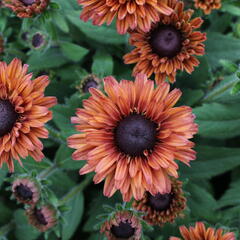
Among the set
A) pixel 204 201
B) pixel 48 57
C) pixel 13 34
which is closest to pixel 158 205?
pixel 204 201

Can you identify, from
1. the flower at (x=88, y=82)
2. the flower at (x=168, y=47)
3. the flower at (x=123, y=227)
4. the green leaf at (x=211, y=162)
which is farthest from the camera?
the green leaf at (x=211, y=162)

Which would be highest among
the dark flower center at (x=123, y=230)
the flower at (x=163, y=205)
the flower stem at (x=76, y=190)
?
the flower at (x=163, y=205)

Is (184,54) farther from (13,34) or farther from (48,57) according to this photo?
(13,34)

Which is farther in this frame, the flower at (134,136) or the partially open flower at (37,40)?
the partially open flower at (37,40)

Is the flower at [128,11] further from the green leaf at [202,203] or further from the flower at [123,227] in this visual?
the green leaf at [202,203]

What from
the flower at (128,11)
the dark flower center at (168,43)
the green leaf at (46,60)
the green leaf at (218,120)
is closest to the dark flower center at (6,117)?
the flower at (128,11)

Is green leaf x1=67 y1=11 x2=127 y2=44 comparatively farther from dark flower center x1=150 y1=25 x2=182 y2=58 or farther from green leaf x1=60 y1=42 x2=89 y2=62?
dark flower center x1=150 y1=25 x2=182 y2=58
